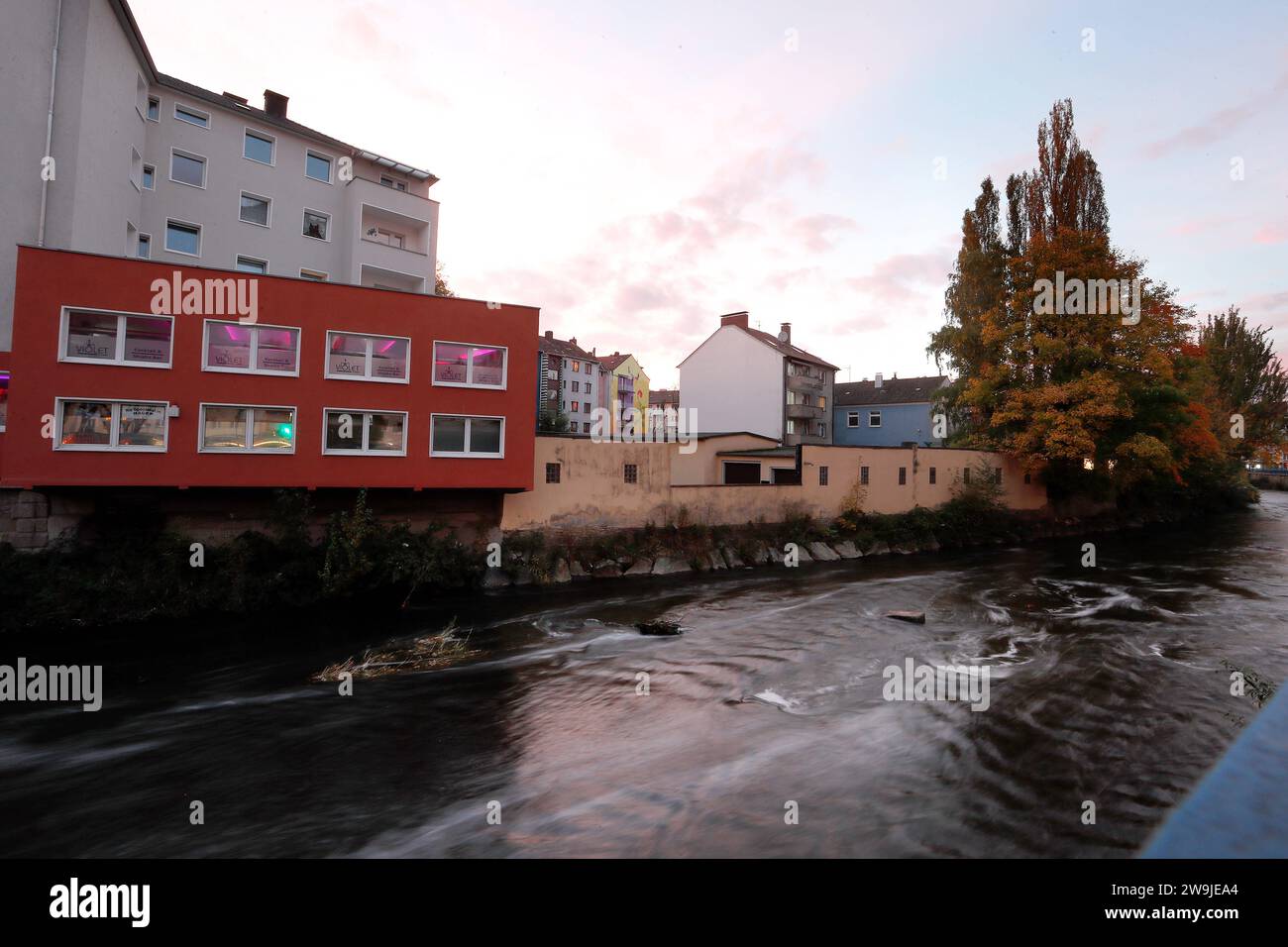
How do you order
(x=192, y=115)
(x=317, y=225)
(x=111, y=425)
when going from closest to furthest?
1. (x=111, y=425)
2. (x=192, y=115)
3. (x=317, y=225)

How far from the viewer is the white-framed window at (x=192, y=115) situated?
2605cm

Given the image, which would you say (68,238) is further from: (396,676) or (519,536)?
(396,676)

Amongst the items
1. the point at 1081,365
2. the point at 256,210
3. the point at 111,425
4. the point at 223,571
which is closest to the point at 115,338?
the point at 111,425

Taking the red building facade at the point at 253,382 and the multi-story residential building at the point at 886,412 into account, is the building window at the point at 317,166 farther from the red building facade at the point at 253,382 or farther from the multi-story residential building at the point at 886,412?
the multi-story residential building at the point at 886,412

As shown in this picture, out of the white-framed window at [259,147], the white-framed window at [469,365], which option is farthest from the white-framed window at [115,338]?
the white-framed window at [259,147]

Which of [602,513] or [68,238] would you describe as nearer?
[68,238]

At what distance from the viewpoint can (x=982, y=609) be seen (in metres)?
17.5

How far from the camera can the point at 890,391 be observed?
5606cm

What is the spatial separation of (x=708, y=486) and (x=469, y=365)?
9870 mm

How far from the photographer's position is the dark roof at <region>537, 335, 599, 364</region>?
227 feet

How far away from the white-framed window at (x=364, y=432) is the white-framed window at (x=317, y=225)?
15769 millimetres

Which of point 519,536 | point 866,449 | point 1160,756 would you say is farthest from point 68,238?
point 866,449

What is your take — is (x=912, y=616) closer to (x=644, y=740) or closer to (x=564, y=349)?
(x=644, y=740)
